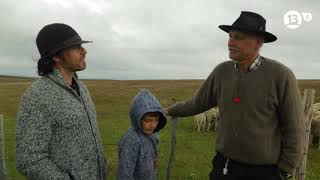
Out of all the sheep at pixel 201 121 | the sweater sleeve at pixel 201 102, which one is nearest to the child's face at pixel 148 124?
the sweater sleeve at pixel 201 102

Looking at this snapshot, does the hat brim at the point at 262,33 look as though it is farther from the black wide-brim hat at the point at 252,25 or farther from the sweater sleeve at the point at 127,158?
the sweater sleeve at the point at 127,158

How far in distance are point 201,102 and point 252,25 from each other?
1.43 m

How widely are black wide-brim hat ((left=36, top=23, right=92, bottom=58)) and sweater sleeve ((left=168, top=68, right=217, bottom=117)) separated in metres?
2.35

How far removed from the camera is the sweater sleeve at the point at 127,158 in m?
5.33

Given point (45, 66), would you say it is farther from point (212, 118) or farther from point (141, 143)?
point (212, 118)

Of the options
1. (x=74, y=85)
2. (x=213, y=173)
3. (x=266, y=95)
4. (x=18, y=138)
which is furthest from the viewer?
(x=213, y=173)

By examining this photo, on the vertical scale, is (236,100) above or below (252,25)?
below

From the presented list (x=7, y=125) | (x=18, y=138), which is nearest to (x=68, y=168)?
(x=18, y=138)

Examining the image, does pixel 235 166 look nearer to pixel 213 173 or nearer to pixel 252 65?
pixel 213 173

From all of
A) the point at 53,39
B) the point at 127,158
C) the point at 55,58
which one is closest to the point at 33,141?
the point at 55,58

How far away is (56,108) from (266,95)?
2.57m

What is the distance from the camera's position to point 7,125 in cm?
2584

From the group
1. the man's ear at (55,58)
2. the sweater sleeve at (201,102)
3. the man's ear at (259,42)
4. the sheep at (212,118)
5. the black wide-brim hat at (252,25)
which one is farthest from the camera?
the sheep at (212,118)

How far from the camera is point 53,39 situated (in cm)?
442
